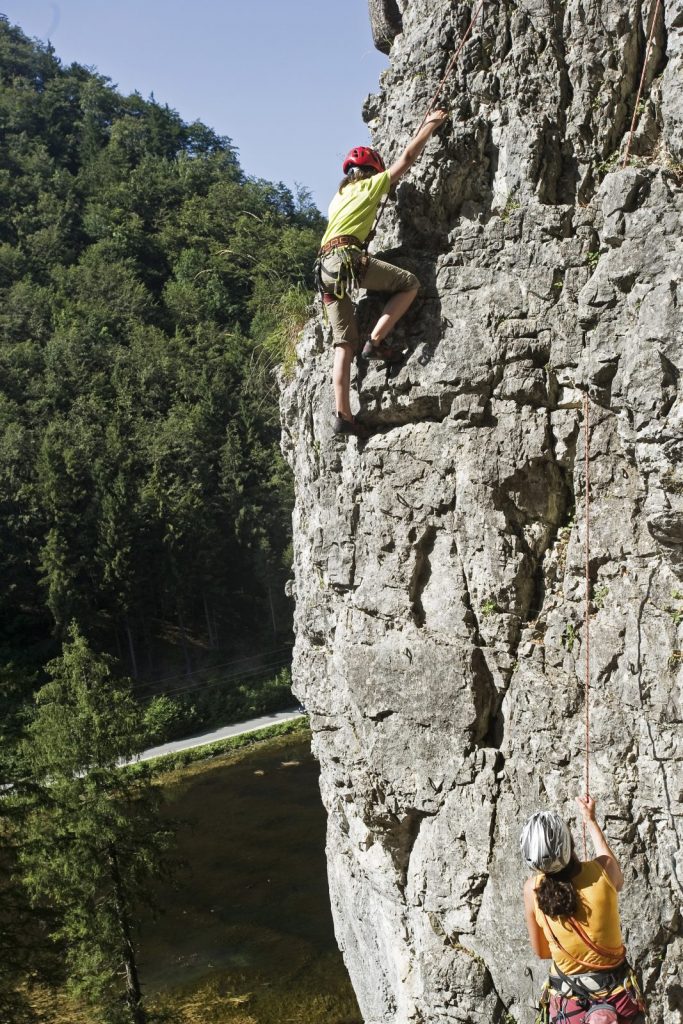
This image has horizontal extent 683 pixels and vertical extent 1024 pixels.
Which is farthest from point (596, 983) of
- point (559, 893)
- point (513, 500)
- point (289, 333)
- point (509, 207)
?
point (289, 333)

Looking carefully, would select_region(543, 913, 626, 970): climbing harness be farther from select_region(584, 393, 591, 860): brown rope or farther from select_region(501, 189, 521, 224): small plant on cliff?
select_region(501, 189, 521, 224): small plant on cliff

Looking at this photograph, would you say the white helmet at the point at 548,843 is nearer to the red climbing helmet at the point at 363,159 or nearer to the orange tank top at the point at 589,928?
the orange tank top at the point at 589,928

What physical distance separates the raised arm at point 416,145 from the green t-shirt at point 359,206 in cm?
12

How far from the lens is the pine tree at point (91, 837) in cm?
1449

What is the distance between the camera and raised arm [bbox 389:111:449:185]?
295 inches

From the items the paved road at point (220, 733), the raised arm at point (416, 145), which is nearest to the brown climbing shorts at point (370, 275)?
the raised arm at point (416, 145)

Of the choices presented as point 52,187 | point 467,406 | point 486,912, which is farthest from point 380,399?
point 52,187

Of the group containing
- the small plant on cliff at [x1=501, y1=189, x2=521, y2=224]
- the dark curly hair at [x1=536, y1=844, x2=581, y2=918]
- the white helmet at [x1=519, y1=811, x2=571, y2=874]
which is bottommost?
the dark curly hair at [x1=536, y1=844, x2=581, y2=918]

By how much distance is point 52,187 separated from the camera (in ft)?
191

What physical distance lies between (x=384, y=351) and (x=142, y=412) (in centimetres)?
3554

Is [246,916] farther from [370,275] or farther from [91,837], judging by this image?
[370,275]

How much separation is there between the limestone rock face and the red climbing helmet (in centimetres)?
32

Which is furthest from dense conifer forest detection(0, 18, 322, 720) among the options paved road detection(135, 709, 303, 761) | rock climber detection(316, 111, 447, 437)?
rock climber detection(316, 111, 447, 437)

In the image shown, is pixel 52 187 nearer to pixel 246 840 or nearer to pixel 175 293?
pixel 175 293
